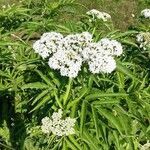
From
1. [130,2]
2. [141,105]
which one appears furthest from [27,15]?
[130,2]

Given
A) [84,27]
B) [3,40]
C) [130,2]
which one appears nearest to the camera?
[3,40]

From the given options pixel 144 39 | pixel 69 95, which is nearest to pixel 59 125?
pixel 69 95

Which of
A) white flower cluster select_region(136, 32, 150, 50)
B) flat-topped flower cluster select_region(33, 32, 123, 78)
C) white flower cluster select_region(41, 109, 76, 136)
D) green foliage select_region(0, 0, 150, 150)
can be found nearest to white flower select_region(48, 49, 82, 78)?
flat-topped flower cluster select_region(33, 32, 123, 78)

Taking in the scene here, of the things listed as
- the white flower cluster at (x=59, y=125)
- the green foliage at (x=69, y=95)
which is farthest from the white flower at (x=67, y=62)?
the white flower cluster at (x=59, y=125)

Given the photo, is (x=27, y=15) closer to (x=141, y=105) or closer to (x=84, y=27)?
(x=84, y=27)

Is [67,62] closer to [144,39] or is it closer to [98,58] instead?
[98,58]

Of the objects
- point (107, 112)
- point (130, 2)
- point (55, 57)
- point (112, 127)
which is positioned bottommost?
point (130, 2)
